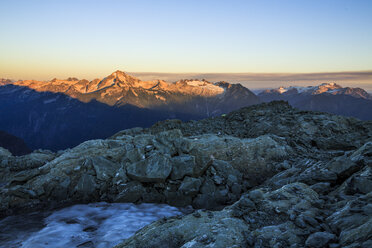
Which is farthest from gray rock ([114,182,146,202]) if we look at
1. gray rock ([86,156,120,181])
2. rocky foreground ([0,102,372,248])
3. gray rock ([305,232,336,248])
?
gray rock ([305,232,336,248])

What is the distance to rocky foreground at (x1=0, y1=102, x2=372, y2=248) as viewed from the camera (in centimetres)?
632

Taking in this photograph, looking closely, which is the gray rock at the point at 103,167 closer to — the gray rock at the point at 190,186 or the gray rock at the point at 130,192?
the gray rock at the point at 130,192

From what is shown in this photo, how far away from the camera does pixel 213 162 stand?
15.7 metres

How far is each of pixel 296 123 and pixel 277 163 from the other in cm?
825

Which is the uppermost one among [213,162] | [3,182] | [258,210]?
[258,210]

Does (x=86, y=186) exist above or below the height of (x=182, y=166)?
below

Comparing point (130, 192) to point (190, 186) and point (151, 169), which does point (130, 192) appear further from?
point (190, 186)

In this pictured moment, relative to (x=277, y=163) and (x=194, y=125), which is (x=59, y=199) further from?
(x=194, y=125)

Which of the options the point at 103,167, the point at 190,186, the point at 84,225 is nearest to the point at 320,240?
the point at 190,186

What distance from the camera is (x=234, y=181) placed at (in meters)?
14.7

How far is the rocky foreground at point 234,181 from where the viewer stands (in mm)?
6316

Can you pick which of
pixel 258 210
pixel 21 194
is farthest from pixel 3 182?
pixel 258 210

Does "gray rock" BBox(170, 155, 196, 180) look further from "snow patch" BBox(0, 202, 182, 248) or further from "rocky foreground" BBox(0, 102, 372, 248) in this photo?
"snow patch" BBox(0, 202, 182, 248)

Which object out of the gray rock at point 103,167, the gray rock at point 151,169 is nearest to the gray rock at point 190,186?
the gray rock at point 151,169
